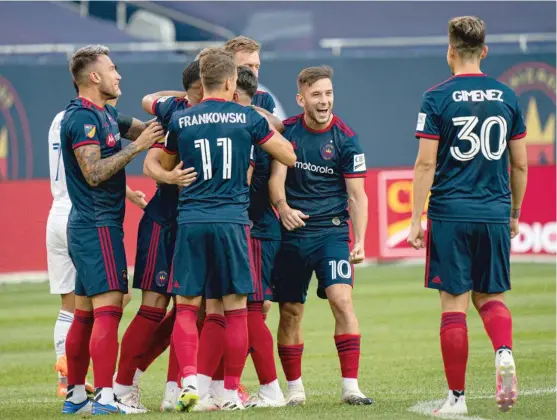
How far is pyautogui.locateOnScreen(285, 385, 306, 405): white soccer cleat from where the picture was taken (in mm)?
7672

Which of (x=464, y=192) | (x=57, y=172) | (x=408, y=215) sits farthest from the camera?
(x=408, y=215)

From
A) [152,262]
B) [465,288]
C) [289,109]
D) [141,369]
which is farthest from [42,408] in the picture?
[289,109]

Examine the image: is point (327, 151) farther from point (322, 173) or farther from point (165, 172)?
point (165, 172)

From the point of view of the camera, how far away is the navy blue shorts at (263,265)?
24.9 ft

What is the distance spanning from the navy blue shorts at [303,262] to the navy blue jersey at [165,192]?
768mm

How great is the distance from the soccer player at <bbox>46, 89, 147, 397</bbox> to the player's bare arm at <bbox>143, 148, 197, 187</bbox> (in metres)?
1.48

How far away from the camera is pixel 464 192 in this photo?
22.6ft

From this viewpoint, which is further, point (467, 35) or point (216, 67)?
point (216, 67)

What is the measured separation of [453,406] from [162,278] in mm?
1987

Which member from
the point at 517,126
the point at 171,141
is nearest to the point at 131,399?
the point at 171,141

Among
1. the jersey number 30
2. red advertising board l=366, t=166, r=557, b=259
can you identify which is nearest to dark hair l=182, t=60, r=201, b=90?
the jersey number 30

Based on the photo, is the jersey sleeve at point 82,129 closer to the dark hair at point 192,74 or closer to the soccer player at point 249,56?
the dark hair at point 192,74

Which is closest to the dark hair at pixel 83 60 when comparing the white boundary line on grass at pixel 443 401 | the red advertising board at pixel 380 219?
the white boundary line on grass at pixel 443 401

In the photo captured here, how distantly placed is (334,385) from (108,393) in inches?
90.9
